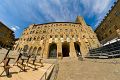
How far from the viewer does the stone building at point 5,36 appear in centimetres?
4278

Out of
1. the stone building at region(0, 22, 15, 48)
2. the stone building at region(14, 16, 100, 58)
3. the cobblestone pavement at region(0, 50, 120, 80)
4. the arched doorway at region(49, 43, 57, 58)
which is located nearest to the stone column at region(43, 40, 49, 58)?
the stone building at region(14, 16, 100, 58)

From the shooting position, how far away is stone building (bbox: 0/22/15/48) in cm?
4278

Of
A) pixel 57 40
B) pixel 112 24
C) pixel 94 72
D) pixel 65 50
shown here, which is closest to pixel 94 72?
pixel 94 72

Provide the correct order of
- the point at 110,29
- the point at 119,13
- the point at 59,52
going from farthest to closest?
the point at 110,29 → the point at 59,52 → the point at 119,13

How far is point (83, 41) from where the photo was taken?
128ft

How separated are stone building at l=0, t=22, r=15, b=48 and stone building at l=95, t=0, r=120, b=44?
38.0m

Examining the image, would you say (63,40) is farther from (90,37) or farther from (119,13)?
(119,13)

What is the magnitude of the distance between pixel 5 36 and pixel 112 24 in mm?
42147

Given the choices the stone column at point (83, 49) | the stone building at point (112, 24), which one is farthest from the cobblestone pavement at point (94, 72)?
the stone column at point (83, 49)

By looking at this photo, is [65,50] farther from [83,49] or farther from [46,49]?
[46,49]

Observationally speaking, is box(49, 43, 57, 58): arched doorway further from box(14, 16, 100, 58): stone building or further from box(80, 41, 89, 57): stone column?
box(80, 41, 89, 57): stone column

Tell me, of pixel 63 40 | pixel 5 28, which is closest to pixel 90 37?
pixel 63 40

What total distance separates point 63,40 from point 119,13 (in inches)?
763

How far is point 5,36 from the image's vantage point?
4572 cm
